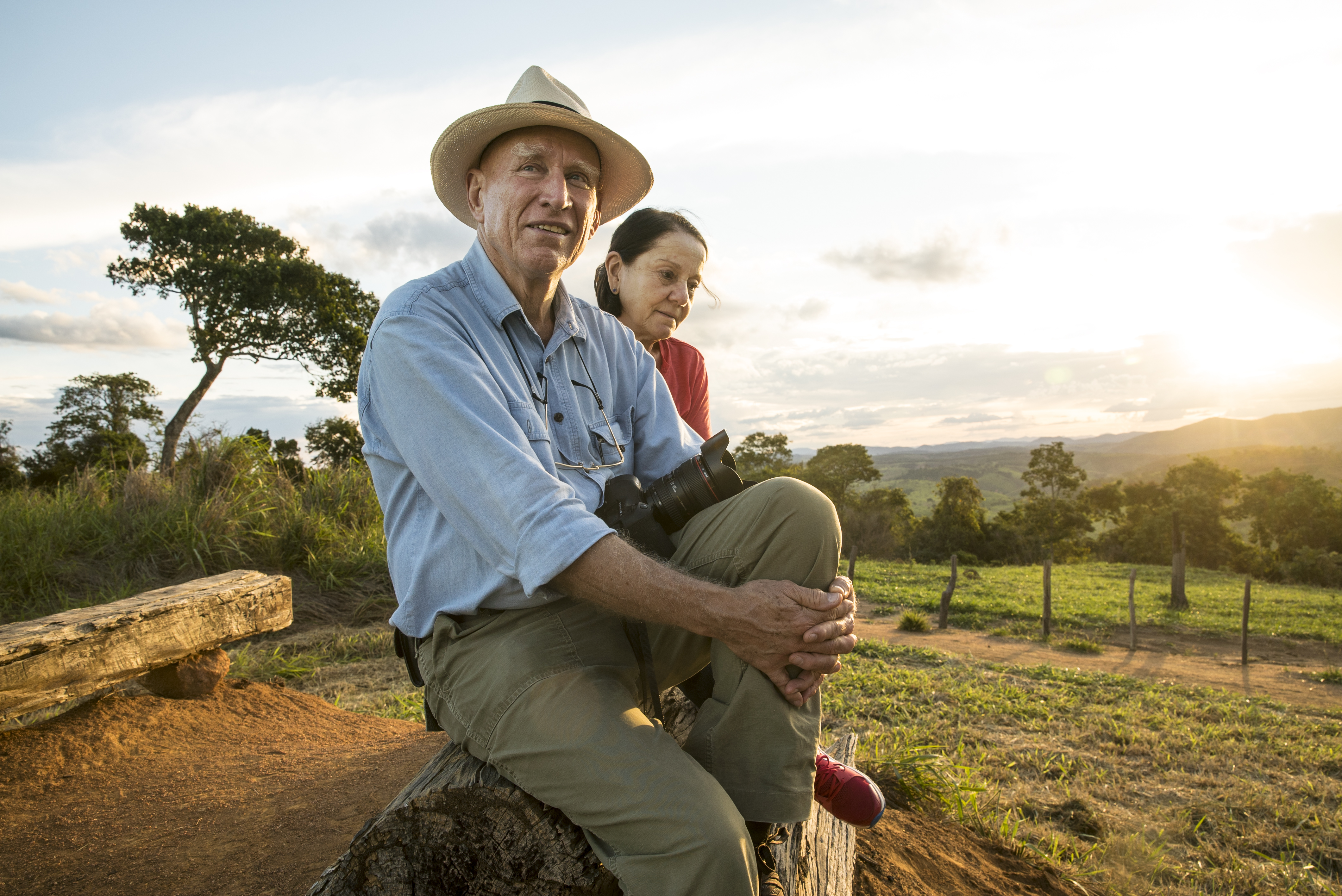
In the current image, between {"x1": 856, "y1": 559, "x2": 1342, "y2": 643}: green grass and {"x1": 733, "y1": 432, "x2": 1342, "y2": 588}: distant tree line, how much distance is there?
656 centimetres

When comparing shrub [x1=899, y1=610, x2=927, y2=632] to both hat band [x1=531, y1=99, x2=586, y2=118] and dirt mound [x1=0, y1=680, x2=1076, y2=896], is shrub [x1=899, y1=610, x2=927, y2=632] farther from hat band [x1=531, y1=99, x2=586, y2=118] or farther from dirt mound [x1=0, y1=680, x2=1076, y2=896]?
hat band [x1=531, y1=99, x2=586, y2=118]

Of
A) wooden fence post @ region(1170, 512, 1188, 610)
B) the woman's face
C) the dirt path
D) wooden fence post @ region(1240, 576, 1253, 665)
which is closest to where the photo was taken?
the woman's face

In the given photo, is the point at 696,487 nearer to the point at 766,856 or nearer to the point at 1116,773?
the point at 766,856

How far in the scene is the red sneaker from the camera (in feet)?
6.91

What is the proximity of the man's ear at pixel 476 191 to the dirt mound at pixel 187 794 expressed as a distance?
7.39 ft

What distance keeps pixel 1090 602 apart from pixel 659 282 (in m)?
22.3

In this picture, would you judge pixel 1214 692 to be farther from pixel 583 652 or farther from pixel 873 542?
pixel 873 542

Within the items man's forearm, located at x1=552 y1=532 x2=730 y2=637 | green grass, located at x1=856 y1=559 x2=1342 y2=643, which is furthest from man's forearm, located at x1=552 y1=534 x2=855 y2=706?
green grass, located at x1=856 y1=559 x2=1342 y2=643

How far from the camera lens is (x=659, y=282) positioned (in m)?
3.55

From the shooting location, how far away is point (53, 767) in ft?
11.0

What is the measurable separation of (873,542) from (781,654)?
37.7 meters

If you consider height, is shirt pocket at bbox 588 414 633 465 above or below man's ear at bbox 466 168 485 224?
below

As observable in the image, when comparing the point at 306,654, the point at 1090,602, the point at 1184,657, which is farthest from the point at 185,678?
the point at 1090,602

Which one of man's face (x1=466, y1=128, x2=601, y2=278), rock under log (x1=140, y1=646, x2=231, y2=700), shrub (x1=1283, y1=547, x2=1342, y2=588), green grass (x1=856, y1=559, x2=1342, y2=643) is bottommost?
shrub (x1=1283, y1=547, x2=1342, y2=588)
